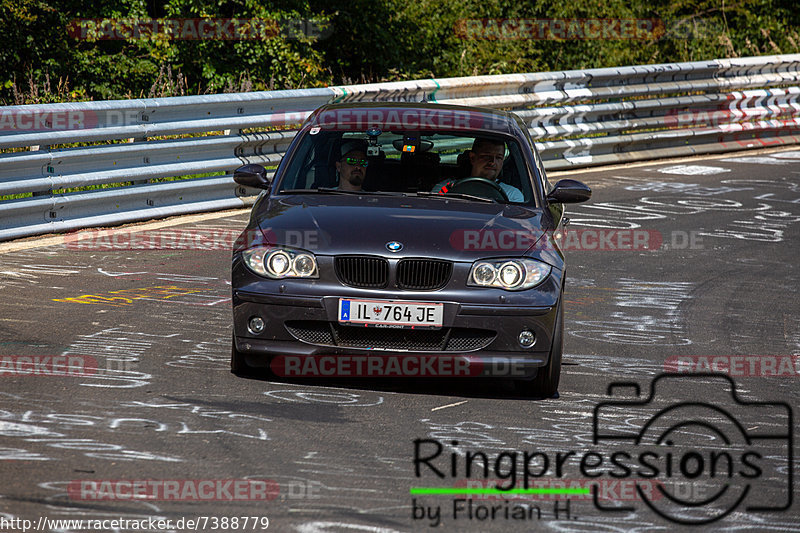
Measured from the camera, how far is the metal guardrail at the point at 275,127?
10.9 meters

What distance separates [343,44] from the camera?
21.6 m

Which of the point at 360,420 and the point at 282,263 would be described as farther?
the point at 282,263

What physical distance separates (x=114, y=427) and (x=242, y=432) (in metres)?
0.58

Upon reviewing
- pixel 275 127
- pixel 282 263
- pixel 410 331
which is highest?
pixel 275 127

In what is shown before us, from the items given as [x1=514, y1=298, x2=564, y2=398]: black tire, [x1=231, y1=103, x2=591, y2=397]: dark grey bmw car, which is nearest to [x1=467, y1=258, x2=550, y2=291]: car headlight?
[x1=231, y1=103, x2=591, y2=397]: dark grey bmw car

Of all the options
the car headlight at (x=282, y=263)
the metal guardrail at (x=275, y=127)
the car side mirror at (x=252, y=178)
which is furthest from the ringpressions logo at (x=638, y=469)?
the metal guardrail at (x=275, y=127)

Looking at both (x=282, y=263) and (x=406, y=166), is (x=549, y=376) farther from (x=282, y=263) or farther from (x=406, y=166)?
(x=406, y=166)

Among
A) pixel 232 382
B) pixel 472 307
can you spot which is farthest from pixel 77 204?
pixel 472 307

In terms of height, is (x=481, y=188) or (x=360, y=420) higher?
(x=481, y=188)

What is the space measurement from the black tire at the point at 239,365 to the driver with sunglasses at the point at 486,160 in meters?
1.73

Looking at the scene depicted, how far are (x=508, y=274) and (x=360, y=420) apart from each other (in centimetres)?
116

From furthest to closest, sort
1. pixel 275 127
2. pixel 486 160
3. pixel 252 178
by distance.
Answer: pixel 275 127 < pixel 486 160 < pixel 252 178

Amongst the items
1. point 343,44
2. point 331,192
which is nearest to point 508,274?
point 331,192

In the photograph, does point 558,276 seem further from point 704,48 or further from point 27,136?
point 704,48
